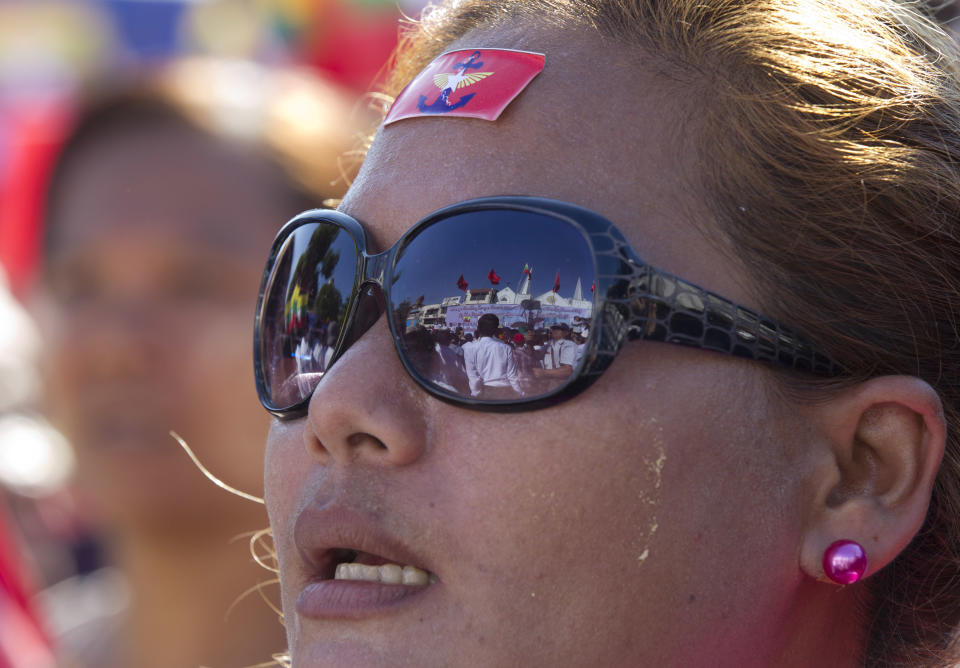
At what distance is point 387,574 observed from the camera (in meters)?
1.60

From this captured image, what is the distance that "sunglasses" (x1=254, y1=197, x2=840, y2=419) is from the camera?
5.12 feet

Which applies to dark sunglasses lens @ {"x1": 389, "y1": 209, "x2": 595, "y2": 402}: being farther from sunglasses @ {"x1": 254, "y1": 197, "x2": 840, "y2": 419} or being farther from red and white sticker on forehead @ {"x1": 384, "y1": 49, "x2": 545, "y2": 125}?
red and white sticker on forehead @ {"x1": 384, "y1": 49, "x2": 545, "y2": 125}

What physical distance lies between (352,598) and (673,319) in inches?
24.5

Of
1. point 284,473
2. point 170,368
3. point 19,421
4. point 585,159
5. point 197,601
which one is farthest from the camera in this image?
point 19,421

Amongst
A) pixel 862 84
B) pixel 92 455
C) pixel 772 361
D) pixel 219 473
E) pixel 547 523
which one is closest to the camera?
pixel 547 523

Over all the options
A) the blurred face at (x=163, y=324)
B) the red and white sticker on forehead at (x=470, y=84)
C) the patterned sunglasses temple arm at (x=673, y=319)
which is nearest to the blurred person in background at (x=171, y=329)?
the blurred face at (x=163, y=324)

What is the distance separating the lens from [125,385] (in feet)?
11.0

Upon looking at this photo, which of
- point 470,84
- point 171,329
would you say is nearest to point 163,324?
point 171,329

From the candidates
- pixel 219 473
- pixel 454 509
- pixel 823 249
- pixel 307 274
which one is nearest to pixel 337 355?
pixel 307 274

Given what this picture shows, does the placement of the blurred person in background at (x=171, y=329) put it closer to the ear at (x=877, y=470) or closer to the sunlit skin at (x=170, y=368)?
the sunlit skin at (x=170, y=368)

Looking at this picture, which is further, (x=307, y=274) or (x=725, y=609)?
(x=307, y=274)

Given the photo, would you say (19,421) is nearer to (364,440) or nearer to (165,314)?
(165,314)

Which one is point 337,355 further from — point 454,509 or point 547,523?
point 547,523

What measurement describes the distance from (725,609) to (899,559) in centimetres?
46
